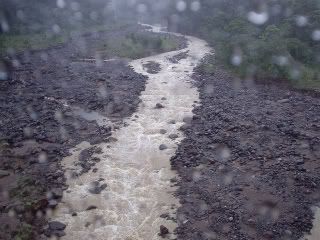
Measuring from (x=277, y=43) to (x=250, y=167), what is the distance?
11574mm

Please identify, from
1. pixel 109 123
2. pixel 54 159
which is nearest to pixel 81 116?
pixel 109 123

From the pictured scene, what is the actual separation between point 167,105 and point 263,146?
239 inches

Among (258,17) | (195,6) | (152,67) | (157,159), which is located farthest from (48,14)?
(157,159)

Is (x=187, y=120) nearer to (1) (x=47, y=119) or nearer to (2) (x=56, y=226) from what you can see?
(1) (x=47, y=119)

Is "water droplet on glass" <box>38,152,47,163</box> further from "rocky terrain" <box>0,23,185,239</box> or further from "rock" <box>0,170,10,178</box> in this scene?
"rock" <box>0,170,10,178</box>

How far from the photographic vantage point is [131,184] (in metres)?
11.7

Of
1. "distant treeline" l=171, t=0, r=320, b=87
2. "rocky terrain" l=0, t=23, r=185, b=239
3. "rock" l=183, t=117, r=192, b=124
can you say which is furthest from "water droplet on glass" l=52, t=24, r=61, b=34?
"rock" l=183, t=117, r=192, b=124

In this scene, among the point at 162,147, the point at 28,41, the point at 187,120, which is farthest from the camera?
the point at 28,41

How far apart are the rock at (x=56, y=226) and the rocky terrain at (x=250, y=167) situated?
320 cm

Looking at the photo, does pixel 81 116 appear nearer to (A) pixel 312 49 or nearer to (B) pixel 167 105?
(B) pixel 167 105

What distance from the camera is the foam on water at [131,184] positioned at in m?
9.81

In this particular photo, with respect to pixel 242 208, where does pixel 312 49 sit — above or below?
above

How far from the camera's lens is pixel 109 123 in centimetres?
1606

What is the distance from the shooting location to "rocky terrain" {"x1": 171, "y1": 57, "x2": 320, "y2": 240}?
31.9ft
